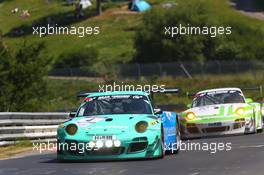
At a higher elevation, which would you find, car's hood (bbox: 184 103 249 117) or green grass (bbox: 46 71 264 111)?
green grass (bbox: 46 71 264 111)

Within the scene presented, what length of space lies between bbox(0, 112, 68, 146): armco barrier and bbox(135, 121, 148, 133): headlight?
6.15 metres

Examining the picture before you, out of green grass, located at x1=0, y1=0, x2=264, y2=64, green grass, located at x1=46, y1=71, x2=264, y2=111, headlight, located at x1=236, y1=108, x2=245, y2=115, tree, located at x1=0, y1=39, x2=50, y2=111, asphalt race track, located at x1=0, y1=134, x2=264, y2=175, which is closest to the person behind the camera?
asphalt race track, located at x1=0, y1=134, x2=264, y2=175

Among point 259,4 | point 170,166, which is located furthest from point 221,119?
point 259,4

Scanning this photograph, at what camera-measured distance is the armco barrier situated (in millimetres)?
18688

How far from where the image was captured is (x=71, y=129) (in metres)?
13.0

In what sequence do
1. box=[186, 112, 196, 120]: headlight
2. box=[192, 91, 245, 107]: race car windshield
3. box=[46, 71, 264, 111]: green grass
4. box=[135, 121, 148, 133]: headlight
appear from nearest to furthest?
box=[135, 121, 148, 133]: headlight < box=[186, 112, 196, 120]: headlight < box=[192, 91, 245, 107]: race car windshield < box=[46, 71, 264, 111]: green grass

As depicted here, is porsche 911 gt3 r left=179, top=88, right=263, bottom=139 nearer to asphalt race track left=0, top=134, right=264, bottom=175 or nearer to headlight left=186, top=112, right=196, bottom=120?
headlight left=186, top=112, right=196, bottom=120

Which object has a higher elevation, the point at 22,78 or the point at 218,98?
the point at 22,78

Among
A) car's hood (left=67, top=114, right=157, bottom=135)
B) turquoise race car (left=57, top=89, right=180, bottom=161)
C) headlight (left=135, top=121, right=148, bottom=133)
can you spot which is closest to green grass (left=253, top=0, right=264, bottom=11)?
car's hood (left=67, top=114, right=157, bottom=135)

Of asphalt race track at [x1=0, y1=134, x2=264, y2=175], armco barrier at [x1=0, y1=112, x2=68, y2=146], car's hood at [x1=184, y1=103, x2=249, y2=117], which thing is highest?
car's hood at [x1=184, y1=103, x2=249, y2=117]

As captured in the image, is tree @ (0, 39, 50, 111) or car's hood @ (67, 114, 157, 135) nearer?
car's hood @ (67, 114, 157, 135)

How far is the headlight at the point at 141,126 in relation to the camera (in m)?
12.9

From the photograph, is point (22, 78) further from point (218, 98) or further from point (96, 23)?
point (96, 23)

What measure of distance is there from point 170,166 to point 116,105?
2549 millimetres
